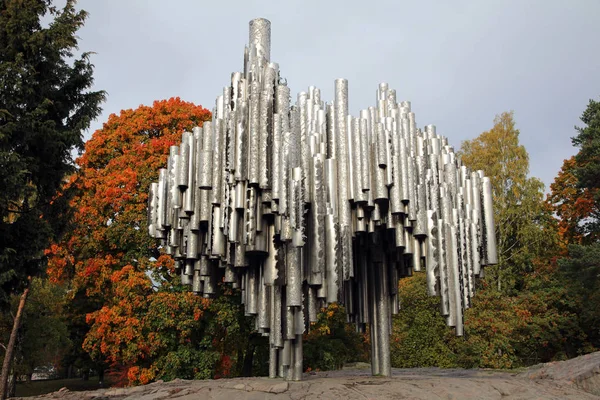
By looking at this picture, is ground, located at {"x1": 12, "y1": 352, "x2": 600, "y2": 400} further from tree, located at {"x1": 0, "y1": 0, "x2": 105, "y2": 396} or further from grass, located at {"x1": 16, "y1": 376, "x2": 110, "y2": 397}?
grass, located at {"x1": 16, "y1": 376, "x2": 110, "y2": 397}

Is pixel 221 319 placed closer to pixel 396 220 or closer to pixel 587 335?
pixel 396 220

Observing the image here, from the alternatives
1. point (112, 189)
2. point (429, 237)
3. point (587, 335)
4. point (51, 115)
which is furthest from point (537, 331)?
point (51, 115)

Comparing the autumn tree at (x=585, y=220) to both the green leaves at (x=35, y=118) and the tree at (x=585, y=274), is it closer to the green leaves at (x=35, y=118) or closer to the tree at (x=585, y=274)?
the tree at (x=585, y=274)

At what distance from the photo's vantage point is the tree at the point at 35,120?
12508 millimetres

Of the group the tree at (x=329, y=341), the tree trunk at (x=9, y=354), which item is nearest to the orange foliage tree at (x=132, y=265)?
the tree trunk at (x=9, y=354)

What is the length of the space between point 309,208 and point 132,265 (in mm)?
10869

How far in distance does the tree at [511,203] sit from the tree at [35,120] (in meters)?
20.7

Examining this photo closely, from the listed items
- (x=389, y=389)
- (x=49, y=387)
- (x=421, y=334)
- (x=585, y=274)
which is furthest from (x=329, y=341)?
(x=49, y=387)

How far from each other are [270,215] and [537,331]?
20385 mm

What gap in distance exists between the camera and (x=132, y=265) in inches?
735

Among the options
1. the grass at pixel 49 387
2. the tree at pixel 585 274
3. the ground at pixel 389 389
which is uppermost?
the tree at pixel 585 274

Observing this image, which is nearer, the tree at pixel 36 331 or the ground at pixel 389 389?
the ground at pixel 389 389

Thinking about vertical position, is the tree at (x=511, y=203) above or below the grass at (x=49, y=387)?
above

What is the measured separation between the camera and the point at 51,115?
14.4m
